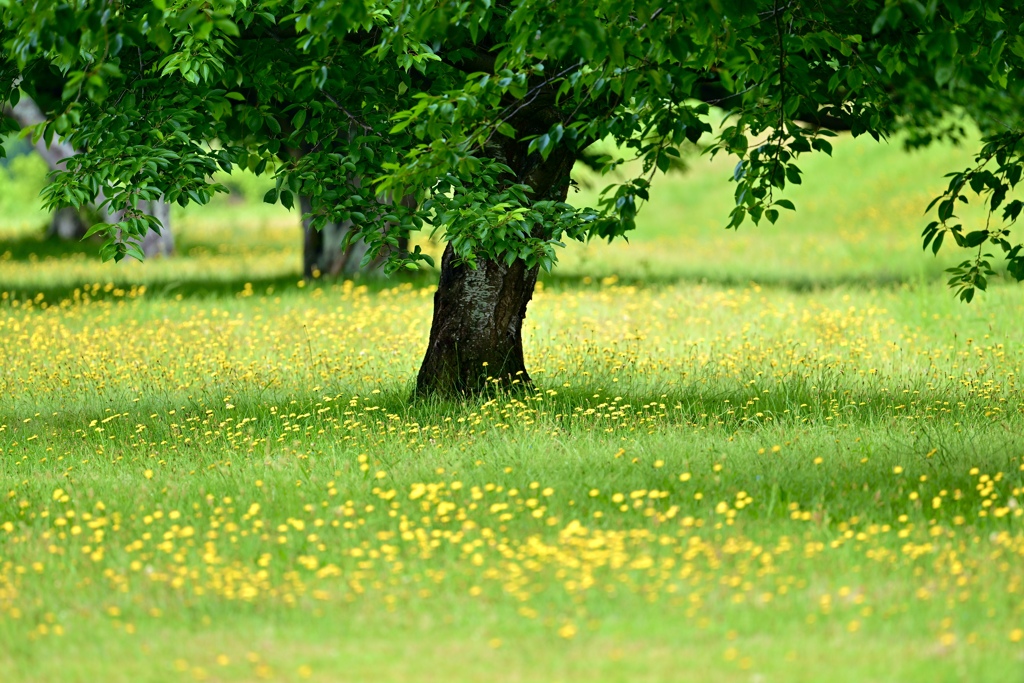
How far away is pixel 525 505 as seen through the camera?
645 centimetres

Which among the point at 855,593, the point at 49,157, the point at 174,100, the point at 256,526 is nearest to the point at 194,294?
the point at 49,157

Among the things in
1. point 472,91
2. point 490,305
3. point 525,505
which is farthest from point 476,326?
point 525,505

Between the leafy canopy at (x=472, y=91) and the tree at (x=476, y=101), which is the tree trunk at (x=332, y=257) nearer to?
the tree at (x=476, y=101)

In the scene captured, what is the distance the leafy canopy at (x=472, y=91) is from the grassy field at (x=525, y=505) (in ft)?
4.83

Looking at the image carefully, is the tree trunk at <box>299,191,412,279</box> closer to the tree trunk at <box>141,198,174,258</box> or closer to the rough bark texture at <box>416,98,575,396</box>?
the tree trunk at <box>141,198,174,258</box>

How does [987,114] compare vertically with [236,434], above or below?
above

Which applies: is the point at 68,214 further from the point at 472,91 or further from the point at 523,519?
the point at 523,519

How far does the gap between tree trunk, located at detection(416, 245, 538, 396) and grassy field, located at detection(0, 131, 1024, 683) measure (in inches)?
14.1

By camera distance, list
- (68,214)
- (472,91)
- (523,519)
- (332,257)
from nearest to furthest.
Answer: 1. (523,519)
2. (472,91)
3. (332,257)
4. (68,214)

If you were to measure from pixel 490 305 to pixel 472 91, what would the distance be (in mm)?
2914

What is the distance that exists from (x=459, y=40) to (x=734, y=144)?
264 centimetres

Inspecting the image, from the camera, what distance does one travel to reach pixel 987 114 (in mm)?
18422

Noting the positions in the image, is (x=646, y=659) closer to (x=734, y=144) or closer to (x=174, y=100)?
(x=734, y=144)

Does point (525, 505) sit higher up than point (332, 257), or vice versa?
point (332, 257)
